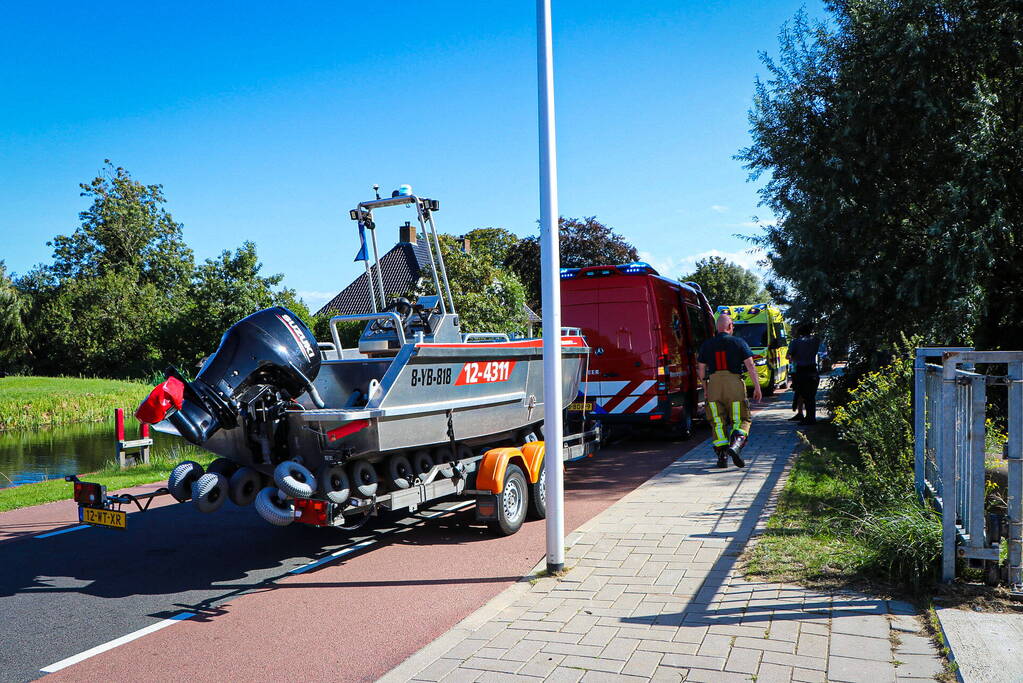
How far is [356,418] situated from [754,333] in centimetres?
1922

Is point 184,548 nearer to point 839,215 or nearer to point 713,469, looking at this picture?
point 713,469

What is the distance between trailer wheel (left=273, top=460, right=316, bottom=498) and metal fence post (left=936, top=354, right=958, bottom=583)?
4.29 m

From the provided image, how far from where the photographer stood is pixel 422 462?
711 cm

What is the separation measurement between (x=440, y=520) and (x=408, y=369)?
7.64ft

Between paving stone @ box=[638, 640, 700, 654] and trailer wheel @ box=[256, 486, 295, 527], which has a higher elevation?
trailer wheel @ box=[256, 486, 295, 527]

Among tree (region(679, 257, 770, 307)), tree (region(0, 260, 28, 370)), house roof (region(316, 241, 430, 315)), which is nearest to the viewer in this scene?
house roof (region(316, 241, 430, 315))

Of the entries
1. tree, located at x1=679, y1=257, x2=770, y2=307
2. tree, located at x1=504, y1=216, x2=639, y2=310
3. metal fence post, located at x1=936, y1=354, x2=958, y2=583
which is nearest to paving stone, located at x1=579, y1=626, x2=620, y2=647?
metal fence post, located at x1=936, y1=354, x2=958, y2=583

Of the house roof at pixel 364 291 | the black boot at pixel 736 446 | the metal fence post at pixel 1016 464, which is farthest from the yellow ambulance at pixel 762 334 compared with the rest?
the metal fence post at pixel 1016 464

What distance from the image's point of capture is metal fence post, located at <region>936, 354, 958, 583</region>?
15.9 feet

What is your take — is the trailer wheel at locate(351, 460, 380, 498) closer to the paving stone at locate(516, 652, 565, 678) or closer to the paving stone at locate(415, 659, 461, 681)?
the paving stone at locate(415, 659, 461, 681)

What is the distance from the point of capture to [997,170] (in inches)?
427

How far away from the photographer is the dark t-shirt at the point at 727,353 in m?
10.4

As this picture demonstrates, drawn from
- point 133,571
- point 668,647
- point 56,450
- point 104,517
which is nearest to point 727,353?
→ point 668,647

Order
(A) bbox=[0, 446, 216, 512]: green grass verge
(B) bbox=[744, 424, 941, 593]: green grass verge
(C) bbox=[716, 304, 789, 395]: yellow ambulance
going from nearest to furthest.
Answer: (B) bbox=[744, 424, 941, 593]: green grass verge → (A) bbox=[0, 446, 216, 512]: green grass verge → (C) bbox=[716, 304, 789, 395]: yellow ambulance
